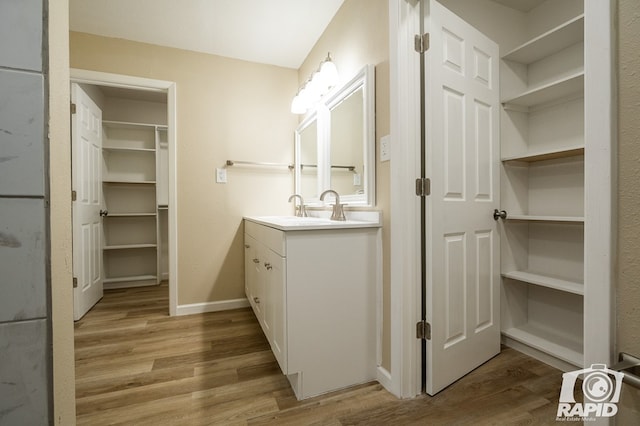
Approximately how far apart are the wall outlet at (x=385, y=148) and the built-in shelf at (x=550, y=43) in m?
1.09

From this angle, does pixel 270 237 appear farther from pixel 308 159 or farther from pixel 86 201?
pixel 86 201

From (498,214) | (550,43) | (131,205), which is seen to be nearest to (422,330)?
(498,214)

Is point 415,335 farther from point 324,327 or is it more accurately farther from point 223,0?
point 223,0

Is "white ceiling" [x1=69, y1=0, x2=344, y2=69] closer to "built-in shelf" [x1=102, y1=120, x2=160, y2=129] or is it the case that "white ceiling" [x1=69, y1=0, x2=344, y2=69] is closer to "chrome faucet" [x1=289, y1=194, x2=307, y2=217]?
"built-in shelf" [x1=102, y1=120, x2=160, y2=129]

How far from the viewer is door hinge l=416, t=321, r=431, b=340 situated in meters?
1.36

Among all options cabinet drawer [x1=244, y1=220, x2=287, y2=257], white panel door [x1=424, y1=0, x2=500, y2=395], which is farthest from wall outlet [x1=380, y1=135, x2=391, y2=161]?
cabinet drawer [x1=244, y1=220, x2=287, y2=257]

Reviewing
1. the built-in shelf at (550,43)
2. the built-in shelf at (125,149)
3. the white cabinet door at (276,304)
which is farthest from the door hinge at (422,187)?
the built-in shelf at (125,149)

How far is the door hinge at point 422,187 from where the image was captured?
4.42 feet

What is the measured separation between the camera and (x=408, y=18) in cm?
132

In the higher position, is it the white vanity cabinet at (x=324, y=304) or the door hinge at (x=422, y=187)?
the door hinge at (x=422, y=187)

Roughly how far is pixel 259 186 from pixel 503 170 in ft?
6.51

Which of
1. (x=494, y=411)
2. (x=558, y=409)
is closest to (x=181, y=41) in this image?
(x=494, y=411)

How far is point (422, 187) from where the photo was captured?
1.36 m

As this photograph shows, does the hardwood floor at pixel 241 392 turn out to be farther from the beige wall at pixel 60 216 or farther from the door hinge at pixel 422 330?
the beige wall at pixel 60 216
